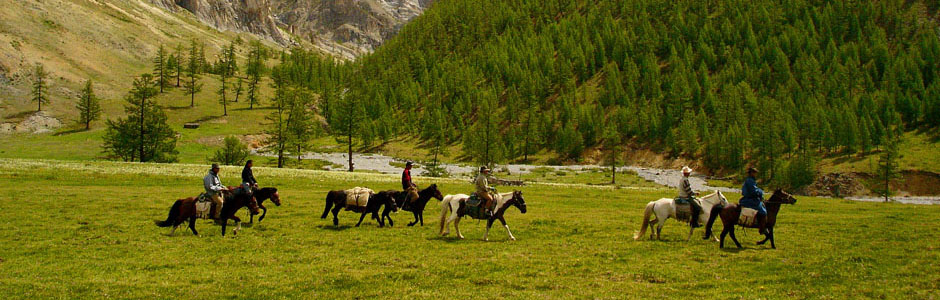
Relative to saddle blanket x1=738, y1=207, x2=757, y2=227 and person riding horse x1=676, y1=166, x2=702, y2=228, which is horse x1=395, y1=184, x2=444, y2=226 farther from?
saddle blanket x1=738, y1=207, x2=757, y2=227

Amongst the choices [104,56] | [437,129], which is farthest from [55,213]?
[104,56]

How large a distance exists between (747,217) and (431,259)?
1320 centimetres

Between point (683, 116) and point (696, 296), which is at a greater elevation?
point (683, 116)

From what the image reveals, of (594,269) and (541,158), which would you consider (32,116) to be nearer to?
(541,158)

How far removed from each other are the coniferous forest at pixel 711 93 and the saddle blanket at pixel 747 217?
3101 inches

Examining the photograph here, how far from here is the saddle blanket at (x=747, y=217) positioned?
20297mm

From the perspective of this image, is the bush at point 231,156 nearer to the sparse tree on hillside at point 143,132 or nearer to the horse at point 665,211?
the sparse tree on hillside at point 143,132

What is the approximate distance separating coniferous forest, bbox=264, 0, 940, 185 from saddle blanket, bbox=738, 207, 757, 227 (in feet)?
258

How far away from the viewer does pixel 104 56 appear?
17438 centimetres

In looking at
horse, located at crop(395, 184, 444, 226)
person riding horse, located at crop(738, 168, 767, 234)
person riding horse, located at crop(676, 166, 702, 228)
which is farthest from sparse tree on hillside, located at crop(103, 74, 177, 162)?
person riding horse, located at crop(738, 168, 767, 234)

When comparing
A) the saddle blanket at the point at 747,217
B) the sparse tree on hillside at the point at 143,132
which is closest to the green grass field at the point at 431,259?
the saddle blanket at the point at 747,217

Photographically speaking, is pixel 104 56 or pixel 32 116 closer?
pixel 32 116

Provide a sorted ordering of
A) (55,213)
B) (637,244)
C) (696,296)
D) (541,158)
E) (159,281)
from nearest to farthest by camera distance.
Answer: (696,296)
(159,281)
(637,244)
(55,213)
(541,158)

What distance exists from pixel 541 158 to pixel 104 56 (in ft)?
518
